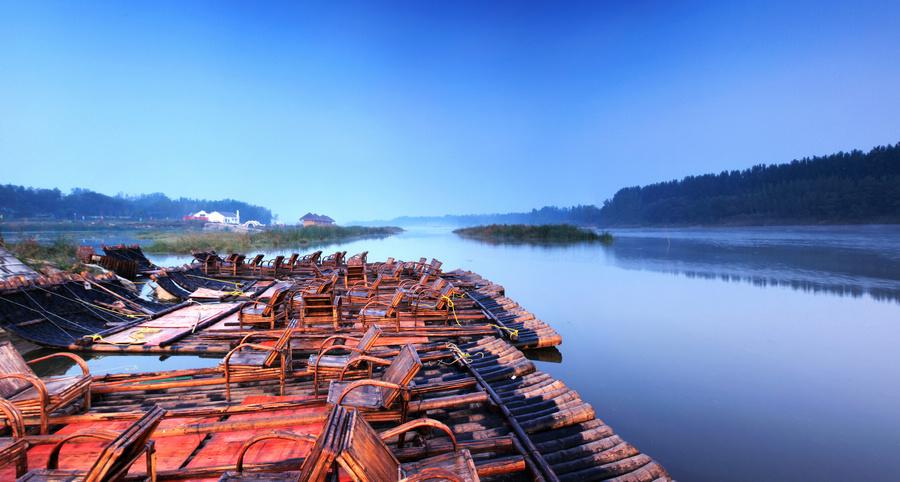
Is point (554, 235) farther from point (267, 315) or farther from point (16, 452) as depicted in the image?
point (16, 452)

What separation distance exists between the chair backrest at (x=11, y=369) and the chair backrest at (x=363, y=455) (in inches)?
160

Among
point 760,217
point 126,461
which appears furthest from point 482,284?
point 760,217

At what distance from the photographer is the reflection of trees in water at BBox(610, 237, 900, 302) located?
1855 cm

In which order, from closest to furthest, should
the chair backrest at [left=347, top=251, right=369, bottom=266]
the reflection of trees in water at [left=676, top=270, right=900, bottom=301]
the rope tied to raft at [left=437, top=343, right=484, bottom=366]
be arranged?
the rope tied to raft at [left=437, top=343, right=484, bottom=366]
the chair backrest at [left=347, top=251, right=369, bottom=266]
the reflection of trees in water at [left=676, top=270, right=900, bottom=301]

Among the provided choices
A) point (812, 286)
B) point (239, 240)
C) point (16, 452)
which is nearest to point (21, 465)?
point (16, 452)

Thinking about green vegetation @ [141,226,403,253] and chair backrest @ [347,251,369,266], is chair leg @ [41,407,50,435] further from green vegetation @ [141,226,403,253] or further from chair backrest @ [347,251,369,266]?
green vegetation @ [141,226,403,253]

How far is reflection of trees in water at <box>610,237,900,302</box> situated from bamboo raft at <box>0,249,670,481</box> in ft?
62.8

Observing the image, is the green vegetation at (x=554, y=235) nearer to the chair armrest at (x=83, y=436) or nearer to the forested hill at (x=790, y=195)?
the forested hill at (x=790, y=195)

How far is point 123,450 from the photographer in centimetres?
231

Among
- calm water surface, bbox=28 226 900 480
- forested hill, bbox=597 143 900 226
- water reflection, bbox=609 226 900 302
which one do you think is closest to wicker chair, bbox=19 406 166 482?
calm water surface, bbox=28 226 900 480

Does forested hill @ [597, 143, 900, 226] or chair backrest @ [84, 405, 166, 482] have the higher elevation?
forested hill @ [597, 143, 900, 226]

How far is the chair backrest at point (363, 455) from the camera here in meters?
2.28

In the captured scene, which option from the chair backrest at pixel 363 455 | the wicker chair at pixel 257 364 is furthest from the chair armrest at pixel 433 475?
the wicker chair at pixel 257 364

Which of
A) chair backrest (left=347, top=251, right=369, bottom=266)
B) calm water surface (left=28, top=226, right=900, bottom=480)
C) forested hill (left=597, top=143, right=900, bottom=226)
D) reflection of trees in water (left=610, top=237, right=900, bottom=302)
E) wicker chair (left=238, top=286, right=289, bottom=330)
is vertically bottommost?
calm water surface (left=28, top=226, right=900, bottom=480)
